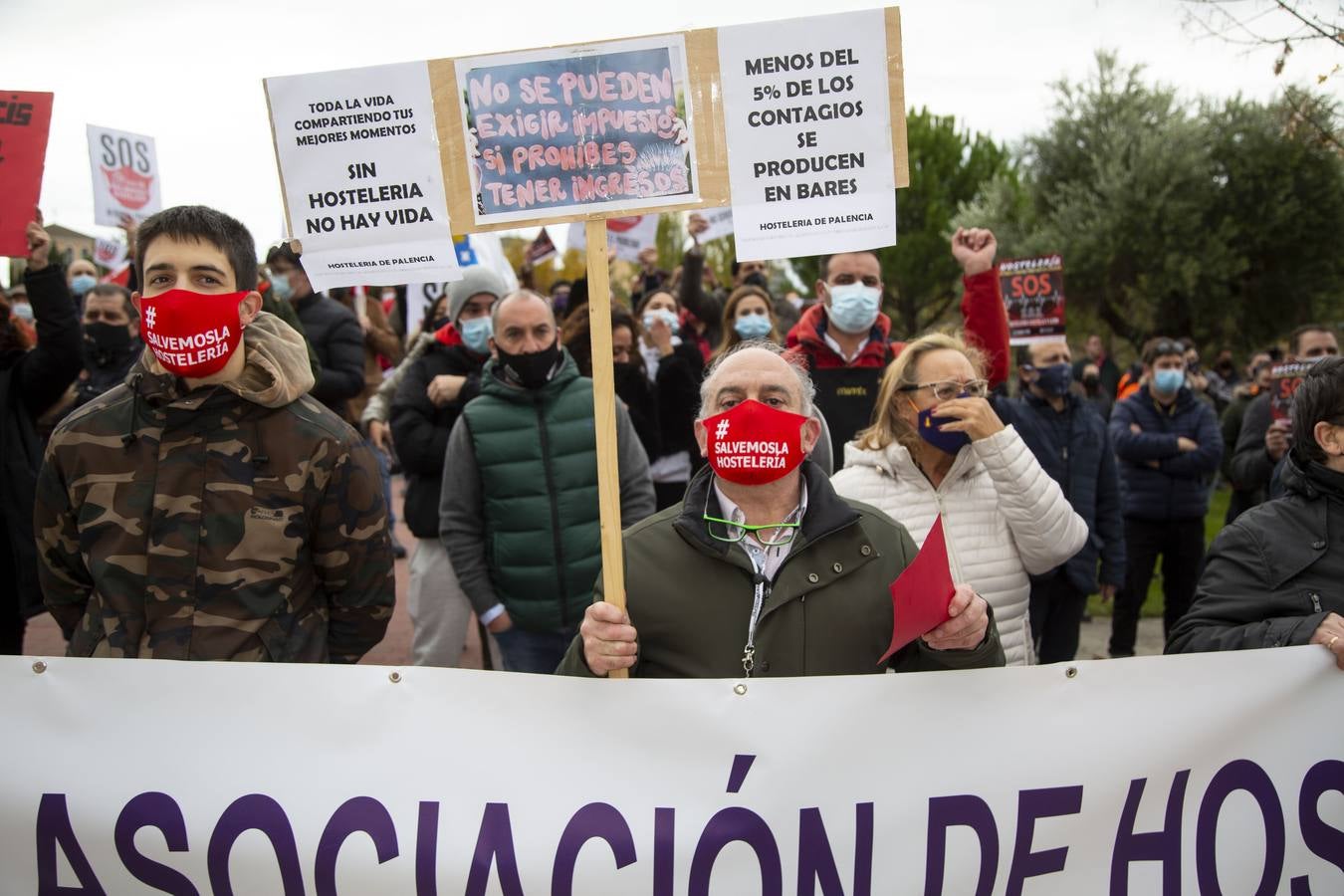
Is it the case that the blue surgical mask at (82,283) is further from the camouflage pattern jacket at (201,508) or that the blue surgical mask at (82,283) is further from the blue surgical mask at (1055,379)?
the blue surgical mask at (1055,379)

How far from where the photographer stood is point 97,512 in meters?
2.61

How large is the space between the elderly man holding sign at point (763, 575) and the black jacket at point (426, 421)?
2405 millimetres

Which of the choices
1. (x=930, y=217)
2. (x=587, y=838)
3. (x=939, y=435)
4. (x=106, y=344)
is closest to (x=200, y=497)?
(x=587, y=838)

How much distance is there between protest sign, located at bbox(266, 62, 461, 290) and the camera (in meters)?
Result: 2.36

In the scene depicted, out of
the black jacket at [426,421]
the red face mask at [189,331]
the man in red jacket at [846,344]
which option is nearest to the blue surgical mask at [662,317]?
the black jacket at [426,421]

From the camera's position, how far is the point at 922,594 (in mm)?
2141

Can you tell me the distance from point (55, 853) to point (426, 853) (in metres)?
0.86

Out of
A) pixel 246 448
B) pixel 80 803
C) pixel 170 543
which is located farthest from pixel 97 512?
pixel 80 803

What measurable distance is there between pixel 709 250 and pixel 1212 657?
38.8m

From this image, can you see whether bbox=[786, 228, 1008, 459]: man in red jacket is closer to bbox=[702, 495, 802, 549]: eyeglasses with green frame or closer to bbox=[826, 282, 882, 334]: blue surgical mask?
bbox=[826, 282, 882, 334]: blue surgical mask

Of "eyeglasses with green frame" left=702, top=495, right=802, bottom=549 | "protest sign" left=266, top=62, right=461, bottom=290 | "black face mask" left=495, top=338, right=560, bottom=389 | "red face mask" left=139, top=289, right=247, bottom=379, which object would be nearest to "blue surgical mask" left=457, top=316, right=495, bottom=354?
"black face mask" left=495, top=338, right=560, bottom=389

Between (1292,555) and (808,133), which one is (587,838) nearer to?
(808,133)

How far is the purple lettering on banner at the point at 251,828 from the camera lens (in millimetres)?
2373

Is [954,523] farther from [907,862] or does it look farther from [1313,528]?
[907,862]
